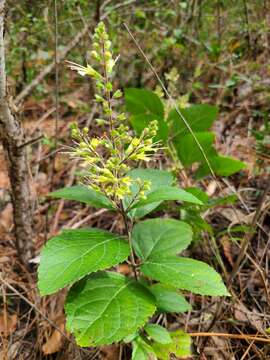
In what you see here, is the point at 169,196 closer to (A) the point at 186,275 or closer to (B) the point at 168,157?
(A) the point at 186,275

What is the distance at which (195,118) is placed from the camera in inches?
90.8

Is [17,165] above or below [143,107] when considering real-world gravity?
below

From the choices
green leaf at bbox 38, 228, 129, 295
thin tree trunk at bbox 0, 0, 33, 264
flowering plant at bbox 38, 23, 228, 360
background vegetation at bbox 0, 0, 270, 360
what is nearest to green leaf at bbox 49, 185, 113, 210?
flowering plant at bbox 38, 23, 228, 360

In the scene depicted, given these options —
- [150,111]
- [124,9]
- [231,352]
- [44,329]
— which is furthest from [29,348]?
[124,9]

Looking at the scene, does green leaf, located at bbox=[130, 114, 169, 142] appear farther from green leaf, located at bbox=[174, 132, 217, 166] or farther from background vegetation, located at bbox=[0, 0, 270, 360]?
background vegetation, located at bbox=[0, 0, 270, 360]

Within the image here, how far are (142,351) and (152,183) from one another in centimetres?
65

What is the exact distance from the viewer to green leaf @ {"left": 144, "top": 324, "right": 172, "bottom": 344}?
148 centimetres

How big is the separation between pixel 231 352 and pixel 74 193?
3.17 feet

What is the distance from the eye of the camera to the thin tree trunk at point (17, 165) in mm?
1640

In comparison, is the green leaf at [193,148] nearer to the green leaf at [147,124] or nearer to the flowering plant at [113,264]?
the green leaf at [147,124]

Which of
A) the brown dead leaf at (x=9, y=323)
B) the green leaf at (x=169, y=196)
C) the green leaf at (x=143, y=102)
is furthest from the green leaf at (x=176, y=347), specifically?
the green leaf at (x=143, y=102)

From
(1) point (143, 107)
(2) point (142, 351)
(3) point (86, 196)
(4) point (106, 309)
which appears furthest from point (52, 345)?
(1) point (143, 107)

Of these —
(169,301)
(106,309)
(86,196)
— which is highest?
(86,196)

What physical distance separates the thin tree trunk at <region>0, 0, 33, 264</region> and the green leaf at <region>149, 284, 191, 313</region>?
0.79m
